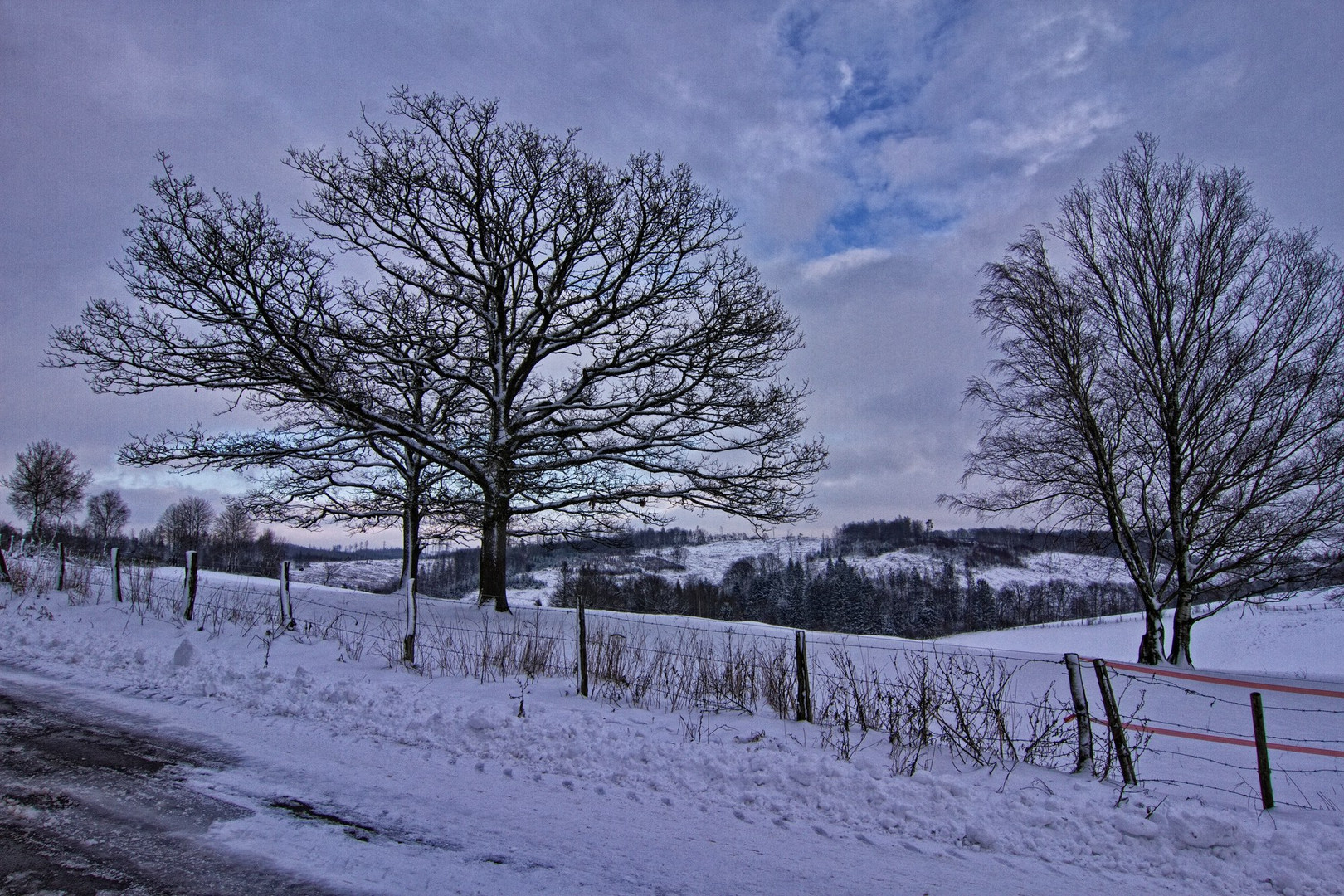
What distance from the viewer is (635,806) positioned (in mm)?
4527

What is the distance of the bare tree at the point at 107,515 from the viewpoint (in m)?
69.6

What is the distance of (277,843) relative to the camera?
3488 mm

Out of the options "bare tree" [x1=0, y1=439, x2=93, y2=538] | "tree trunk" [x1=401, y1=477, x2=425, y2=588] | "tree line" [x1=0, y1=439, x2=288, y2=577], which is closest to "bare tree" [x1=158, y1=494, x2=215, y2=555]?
"tree line" [x1=0, y1=439, x2=288, y2=577]

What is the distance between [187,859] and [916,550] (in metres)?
186

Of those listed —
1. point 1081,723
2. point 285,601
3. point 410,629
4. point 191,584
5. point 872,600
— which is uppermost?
point 191,584

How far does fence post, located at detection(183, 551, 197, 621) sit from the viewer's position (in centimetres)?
1062

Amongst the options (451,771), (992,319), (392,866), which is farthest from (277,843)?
(992,319)

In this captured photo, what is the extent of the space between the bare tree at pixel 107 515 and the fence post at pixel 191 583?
77.2 meters

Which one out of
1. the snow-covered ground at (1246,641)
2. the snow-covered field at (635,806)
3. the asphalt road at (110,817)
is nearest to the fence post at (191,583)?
the snow-covered field at (635,806)

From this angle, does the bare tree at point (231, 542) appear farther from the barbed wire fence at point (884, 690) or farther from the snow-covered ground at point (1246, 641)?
the snow-covered ground at point (1246, 641)

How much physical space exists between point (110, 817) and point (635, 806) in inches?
125

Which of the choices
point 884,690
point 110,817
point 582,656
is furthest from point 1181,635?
point 110,817

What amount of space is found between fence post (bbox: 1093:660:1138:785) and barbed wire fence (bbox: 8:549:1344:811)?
0.07ft

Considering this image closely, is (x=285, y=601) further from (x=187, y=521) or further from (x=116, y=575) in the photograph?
(x=187, y=521)
